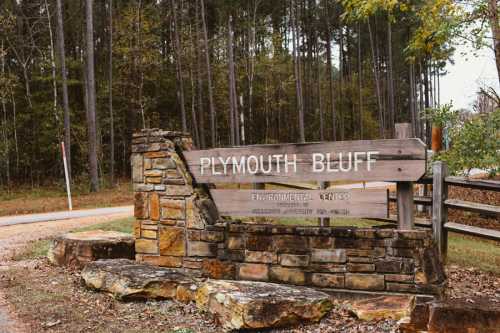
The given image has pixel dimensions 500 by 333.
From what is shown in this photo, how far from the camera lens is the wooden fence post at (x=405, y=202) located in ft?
17.4

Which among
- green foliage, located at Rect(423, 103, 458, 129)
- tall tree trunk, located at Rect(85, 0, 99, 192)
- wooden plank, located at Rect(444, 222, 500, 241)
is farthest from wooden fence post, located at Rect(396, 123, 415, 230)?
tall tree trunk, located at Rect(85, 0, 99, 192)

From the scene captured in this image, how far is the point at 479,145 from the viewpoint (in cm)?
1014

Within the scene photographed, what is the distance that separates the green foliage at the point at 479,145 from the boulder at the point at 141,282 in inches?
273

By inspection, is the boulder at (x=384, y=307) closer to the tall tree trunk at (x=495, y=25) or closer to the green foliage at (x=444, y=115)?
the green foliage at (x=444, y=115)

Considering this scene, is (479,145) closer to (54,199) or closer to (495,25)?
(495,25)

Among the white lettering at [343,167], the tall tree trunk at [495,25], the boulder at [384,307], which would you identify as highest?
the tall tree trunk at [495,25]

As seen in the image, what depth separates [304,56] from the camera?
40.9 m

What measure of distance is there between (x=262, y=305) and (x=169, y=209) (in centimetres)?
218

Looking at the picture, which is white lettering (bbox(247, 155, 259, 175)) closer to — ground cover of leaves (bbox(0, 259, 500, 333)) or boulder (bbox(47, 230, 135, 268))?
ground cover of leaves (bbox(0, 259, 500, 333))

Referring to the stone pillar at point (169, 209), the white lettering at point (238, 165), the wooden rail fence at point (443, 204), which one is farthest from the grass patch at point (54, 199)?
the white lettering at point (238, 165)

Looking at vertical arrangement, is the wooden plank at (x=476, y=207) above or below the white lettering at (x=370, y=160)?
below

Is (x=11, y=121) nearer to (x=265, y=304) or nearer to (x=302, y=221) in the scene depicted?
(x=302, y=221)

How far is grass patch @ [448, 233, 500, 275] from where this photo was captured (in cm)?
791

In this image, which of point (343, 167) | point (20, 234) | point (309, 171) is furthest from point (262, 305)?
point (20, 234)
